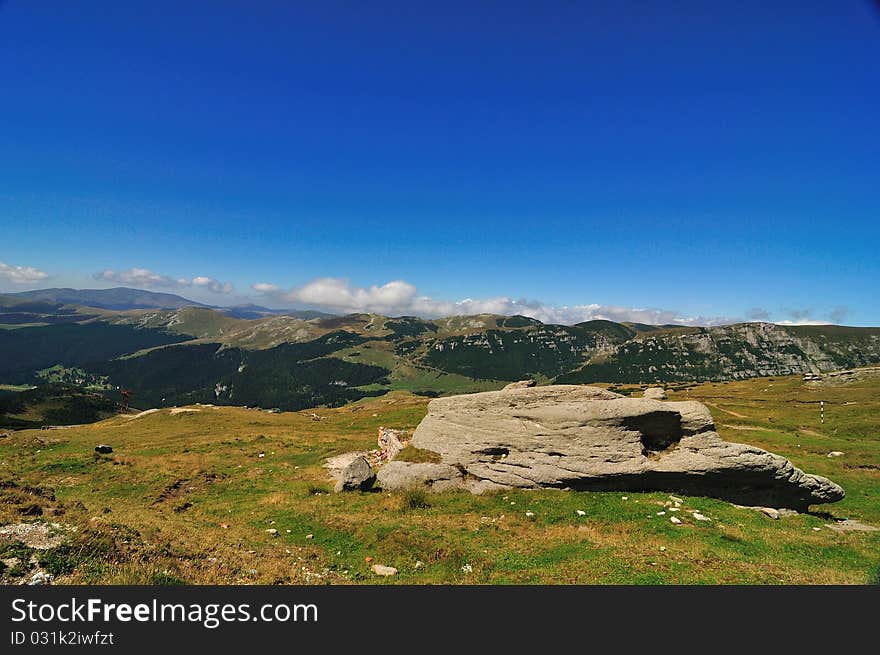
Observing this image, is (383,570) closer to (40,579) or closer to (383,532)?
(383,532)

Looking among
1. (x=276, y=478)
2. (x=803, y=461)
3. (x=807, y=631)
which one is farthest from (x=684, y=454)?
(x=276, y=478)

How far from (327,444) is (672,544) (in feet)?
124

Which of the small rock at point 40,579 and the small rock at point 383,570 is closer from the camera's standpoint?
the small rock at point 40,579

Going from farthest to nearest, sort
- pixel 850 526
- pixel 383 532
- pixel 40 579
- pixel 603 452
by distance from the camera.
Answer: pixel 603 452 < pixel 850 526 < pixel 383 532 < pixel 40 579

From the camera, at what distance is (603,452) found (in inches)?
1010

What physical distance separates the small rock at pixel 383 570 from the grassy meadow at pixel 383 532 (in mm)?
420

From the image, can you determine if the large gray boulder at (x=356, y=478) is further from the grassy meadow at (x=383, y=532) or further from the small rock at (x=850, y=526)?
the small rock at (x=850, y=526)

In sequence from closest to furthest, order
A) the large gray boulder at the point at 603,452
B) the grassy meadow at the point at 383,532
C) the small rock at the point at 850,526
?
the grassy meadow at the point at 383,532 → the small rock at the point at 850,526 → the large gray boulder at the point at 603,452

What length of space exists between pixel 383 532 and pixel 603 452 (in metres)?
15.4

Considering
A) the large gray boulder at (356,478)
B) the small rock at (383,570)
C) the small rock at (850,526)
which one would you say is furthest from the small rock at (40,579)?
the small rock at (850,526)

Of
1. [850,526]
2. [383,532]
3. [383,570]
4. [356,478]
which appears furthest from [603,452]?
[356,478]

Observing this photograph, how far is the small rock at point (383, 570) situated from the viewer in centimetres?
1498

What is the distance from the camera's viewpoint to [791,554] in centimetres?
1667

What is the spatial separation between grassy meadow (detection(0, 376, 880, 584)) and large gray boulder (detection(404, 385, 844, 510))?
1551 mm
